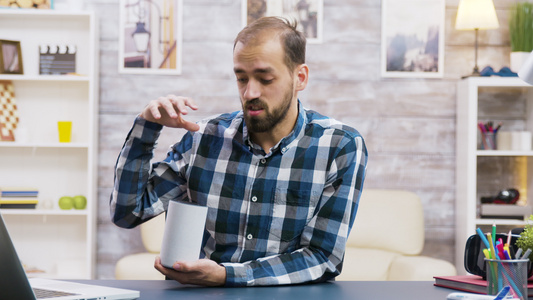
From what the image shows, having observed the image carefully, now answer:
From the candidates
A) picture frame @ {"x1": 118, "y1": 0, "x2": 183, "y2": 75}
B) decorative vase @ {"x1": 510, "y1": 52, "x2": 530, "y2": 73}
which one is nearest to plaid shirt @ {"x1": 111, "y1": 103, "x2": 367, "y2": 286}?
picture frame @ {"x1": 118, "y1": 0, "x2": 183, "y2": 75}

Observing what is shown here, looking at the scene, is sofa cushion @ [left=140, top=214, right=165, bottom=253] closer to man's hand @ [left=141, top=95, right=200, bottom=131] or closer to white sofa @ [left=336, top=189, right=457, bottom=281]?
white sofa @ [left=336, top=189, right=457, bottom=281]

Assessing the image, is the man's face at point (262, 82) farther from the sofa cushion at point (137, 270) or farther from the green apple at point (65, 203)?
the green apple at point (65, 203)

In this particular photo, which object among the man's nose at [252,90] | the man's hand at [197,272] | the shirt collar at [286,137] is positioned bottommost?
the man's hand at [197,272]

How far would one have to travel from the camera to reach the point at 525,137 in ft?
12.1

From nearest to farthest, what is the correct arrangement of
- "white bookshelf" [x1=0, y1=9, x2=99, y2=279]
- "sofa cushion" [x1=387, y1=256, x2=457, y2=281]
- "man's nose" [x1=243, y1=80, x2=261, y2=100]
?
"man's nose" [x1=243, y1=80, x2=261, y2=100], "sofa cushion" [x1=387, y1=256, x2=457, y2=281], "white bookshelf" [x1=0, y1=9, x2=99, y2=279]

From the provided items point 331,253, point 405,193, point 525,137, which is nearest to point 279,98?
point 331,253

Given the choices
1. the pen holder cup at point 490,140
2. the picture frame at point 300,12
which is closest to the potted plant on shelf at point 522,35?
the pen holder cup at point 490,140

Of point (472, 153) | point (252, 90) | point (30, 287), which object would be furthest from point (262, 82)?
point (472, 153)

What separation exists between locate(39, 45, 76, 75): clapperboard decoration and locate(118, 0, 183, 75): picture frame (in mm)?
289

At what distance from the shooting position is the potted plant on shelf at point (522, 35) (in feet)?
12.3

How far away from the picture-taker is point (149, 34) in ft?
12.8

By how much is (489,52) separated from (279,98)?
2.67m

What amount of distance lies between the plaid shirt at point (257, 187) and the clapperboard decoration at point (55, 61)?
2124 mm

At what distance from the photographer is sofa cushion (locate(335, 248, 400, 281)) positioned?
11.2 feet
